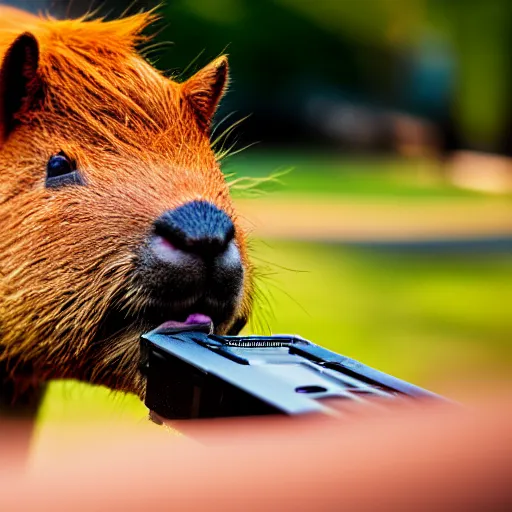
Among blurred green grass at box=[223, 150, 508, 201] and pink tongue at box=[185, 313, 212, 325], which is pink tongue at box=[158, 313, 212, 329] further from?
blurred green grass at box=[223, 150, 508, 201]

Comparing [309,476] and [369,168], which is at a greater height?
[369,168]

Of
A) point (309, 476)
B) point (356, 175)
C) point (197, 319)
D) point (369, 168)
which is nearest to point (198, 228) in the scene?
point (197, 319)

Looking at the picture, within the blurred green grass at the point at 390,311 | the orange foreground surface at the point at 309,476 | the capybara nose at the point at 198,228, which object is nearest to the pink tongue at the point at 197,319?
the capybara nose at the point at 198,228

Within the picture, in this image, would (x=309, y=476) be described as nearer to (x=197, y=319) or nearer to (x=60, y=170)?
(x=197, y=319)

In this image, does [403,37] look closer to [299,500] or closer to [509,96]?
[509,96]

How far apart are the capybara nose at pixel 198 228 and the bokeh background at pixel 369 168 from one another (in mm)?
663

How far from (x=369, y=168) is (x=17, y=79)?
1255 inches

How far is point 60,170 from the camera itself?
3.45 m

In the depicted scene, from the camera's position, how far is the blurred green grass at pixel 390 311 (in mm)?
7982

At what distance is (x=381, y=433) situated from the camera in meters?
0.62

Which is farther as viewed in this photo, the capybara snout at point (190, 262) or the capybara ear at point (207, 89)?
the capybara ear at point (207, 89)

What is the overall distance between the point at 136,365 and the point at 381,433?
8.24ft

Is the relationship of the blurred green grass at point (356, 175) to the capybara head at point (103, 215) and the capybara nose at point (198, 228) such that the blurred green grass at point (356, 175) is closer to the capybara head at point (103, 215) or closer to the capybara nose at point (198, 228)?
the capybara head at point (103, 215)

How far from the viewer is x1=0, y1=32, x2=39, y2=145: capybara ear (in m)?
3.48
